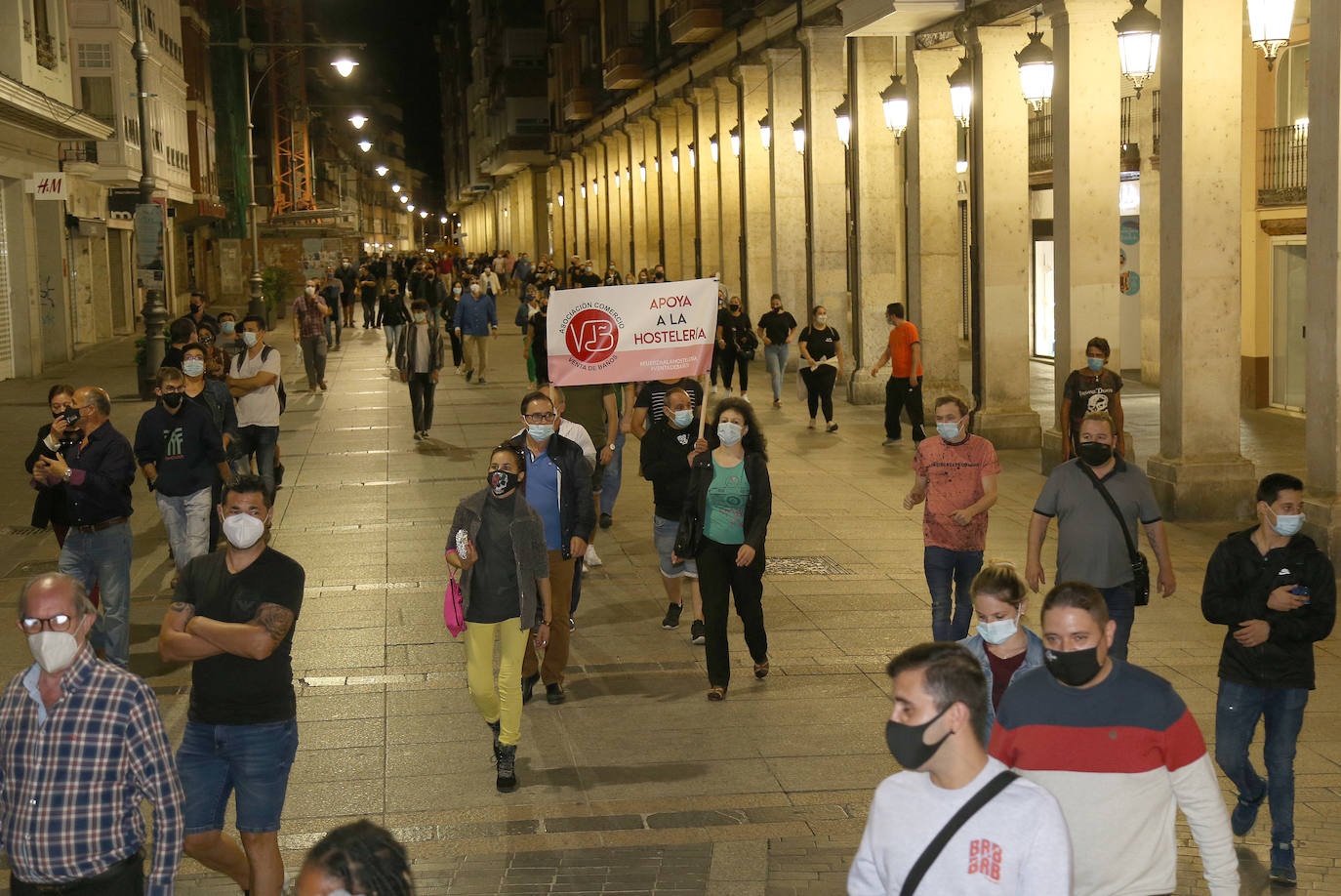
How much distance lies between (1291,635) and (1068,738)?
7.94 ft

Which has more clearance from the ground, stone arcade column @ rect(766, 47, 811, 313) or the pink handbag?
stone arcade column @ rect(766, 47, 811, 313)

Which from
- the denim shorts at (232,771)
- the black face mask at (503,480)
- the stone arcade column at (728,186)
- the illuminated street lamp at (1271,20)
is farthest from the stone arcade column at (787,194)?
the denim shorts at (232,771)

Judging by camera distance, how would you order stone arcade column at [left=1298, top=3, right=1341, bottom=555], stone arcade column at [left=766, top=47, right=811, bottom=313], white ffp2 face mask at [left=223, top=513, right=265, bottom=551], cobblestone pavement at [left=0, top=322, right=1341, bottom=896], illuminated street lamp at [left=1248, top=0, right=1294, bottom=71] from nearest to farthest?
1. white ffp2 face mask at [left=223, top=513, right=265, bottom=551]
2. cobblestone pavement at [left=0, top=322, right=1341, bottom=896]
3. stone arcade column at [left=1298, top=3, right=1341, bottom=555]
4. illuminated street lamp at [left=1248, top=0, right=1294, bottom=71]
5. stone arcade column at [left=766, top=47, right=811, bottom=313]

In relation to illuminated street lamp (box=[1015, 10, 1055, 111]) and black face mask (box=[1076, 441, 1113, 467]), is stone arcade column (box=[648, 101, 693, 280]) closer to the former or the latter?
illuminated street lamp (box=[1015, 10, 1055, 111])

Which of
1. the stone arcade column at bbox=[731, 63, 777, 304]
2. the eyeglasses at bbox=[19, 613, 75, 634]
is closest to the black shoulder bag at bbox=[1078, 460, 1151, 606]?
the eyeglasses at bbox=[19, 613, 75, 634]

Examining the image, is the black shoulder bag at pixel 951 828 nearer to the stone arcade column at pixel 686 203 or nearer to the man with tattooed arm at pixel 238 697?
the man with tattooed arm at pixel 238 697

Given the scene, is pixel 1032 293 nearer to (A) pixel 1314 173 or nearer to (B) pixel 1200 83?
(B) pixel 1200 83

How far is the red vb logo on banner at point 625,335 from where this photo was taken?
462 inches

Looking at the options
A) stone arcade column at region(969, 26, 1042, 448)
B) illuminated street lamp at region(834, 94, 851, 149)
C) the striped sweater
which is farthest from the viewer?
illuminated street lamp at region(834, 94, 851, 149)

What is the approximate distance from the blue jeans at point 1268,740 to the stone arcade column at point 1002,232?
13159 millimetres

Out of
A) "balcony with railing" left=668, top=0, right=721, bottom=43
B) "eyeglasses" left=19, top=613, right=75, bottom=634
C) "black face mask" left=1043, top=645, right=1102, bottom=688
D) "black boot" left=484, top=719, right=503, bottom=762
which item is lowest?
"black boot" left=484, top=719, right=503, bottom=762

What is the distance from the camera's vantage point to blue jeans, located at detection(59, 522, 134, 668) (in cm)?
928

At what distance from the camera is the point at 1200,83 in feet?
A: 47.5

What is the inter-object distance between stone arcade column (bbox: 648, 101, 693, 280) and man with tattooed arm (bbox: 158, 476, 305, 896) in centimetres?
3679
